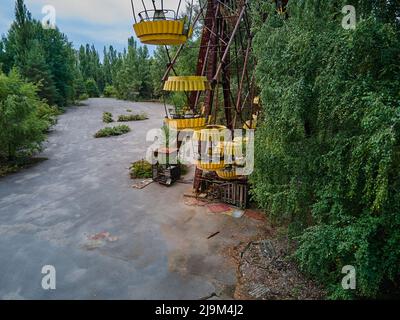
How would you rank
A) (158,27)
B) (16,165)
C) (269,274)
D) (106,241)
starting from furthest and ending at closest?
(16,165) < (106,241) < (269,274) < (158,27)

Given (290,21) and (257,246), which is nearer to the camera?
(290,21)

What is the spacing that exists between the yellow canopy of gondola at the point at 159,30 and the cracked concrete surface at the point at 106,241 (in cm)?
457

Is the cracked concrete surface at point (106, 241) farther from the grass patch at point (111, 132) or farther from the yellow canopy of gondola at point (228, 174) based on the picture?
the grass patch at point (111, 132)

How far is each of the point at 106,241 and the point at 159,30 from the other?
567cm

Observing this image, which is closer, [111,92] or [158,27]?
[158,27]

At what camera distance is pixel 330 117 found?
464cm

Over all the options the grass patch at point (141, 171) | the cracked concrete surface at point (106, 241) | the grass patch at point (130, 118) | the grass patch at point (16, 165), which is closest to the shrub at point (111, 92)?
the grass patch at point (130, 118)

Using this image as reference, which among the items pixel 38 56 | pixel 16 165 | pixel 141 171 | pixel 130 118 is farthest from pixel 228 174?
pixel 38 56

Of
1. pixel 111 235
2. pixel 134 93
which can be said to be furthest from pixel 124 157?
pixel 134 93

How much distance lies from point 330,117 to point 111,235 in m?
6.16

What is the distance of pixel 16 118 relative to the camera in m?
13.7

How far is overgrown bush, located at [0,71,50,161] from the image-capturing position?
1324cm

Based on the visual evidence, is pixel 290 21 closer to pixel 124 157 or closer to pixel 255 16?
pixel 255 16

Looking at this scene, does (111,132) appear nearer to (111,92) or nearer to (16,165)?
(16,165)
